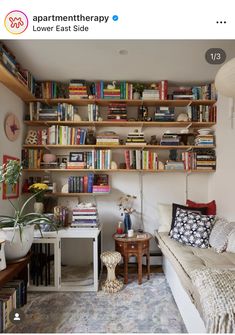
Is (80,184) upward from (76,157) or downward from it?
downward

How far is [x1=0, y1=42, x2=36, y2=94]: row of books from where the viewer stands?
1942 millimetres

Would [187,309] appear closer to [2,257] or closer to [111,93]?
[2,257]

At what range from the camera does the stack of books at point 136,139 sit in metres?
2.73

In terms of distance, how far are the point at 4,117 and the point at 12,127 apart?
16 centimetres

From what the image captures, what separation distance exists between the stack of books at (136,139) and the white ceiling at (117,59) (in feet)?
2.08

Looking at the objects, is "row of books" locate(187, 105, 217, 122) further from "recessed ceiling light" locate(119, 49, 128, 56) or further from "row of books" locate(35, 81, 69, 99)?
"row of books" locate(35, 81, 69, 99)

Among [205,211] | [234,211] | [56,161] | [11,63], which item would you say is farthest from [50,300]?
[11,63]

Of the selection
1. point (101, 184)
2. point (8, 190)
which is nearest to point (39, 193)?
point (8, 190)

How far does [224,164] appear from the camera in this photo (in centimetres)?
248

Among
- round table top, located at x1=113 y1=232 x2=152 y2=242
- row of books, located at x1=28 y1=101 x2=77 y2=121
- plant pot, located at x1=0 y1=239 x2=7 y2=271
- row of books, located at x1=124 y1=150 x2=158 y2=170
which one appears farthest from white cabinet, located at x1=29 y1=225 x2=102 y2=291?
row of books, located at x1=28 y1=101 x2=77 y2=121

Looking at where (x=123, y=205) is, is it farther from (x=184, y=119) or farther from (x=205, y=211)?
(x=184, y=119)

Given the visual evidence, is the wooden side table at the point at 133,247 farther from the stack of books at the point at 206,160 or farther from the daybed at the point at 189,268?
the stack of books at the point at 206,160

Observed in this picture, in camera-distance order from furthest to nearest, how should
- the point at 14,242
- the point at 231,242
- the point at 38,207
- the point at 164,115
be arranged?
1. the point at 164,115
2. the point at 38,207
3. the point at 231,242
4. the point at 14,242

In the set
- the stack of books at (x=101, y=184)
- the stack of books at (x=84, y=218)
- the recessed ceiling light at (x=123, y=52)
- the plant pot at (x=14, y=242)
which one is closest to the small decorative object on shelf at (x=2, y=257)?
the plant pot at (x=14, y=242)
